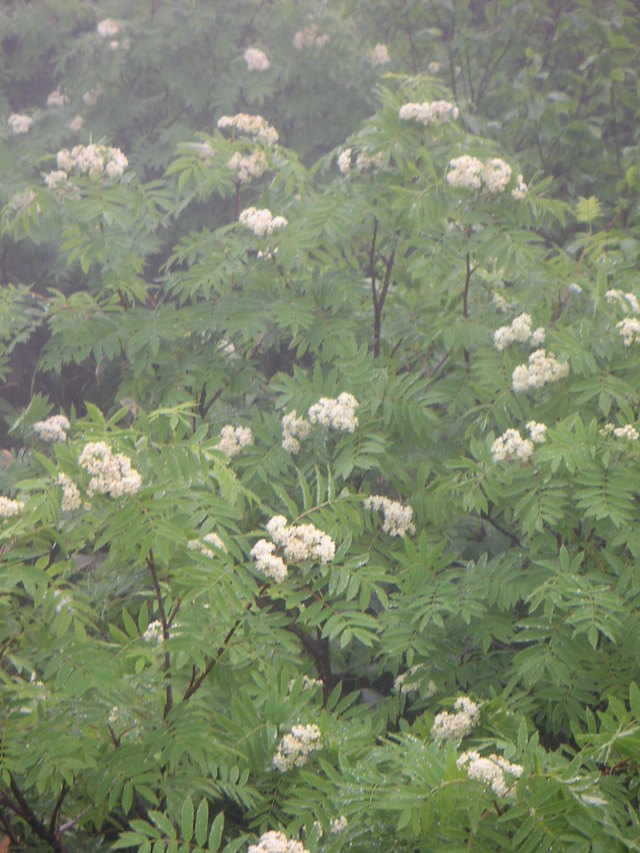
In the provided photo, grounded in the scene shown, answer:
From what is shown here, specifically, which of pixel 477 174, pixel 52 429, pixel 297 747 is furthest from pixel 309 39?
pixel 297 747

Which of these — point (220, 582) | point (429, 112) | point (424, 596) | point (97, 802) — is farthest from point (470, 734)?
point (429, 112)

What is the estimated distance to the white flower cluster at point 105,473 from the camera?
1.84 metres

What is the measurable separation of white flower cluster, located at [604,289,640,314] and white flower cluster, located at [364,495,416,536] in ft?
3.22

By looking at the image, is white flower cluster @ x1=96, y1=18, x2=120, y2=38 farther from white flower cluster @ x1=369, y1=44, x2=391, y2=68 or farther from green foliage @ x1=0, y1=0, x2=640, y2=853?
white flower cluster @ x1=369, y1=44, x2=391, y2=68

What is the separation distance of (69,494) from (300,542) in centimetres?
53

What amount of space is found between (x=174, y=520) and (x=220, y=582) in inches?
6.8

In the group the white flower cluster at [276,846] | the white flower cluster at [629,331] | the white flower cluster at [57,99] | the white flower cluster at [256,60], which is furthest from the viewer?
the white flower cluster at [57,99]

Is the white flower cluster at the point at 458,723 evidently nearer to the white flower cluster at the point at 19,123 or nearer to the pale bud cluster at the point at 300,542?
the pale bud cluster at the point at 300,542

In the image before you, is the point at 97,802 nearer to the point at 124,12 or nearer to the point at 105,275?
the point at 105,275

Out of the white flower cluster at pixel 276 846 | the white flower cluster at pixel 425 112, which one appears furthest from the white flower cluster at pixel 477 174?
the white flower cluster at pixel 276 846

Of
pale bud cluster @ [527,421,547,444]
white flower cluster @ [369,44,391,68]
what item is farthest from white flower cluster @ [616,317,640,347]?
white flower cluster @ [369,44,391,68]

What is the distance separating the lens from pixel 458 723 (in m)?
2.02

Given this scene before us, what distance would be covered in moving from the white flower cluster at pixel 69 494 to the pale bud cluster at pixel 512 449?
1221 mm

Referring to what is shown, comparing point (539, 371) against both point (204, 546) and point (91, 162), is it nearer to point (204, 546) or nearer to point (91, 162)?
point (204, 546)
